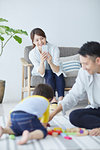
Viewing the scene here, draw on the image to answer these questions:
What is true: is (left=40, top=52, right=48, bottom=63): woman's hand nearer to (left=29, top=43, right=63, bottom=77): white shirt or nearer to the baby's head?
(left=29, top=43, right=63, bottom=77): white shirt

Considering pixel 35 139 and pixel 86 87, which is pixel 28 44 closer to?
pixel 86 87

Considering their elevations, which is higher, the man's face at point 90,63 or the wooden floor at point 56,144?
the man's face at point 90,63

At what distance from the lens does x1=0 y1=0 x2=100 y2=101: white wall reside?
4262 millimetres

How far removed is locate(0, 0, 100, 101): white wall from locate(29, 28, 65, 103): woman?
3.08 feet

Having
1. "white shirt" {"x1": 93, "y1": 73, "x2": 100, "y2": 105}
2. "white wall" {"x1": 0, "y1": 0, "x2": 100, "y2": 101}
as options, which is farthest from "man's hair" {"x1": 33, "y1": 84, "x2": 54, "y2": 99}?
"white wall" {"x1": 0, "y1": 0, "x2": 100, "y2": 101}

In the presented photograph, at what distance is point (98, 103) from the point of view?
6.75ft

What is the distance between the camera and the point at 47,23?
4.41 meters

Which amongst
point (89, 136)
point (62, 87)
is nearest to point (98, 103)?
point (89, 136)

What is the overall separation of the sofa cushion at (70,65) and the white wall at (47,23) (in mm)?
736

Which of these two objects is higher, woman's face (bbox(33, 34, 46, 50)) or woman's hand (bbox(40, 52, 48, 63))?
woman's face (bbox(33, 34, 46, 50))

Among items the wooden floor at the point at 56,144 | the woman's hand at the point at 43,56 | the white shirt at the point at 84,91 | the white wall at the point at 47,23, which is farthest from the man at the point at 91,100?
the white wall at the point at 47,23

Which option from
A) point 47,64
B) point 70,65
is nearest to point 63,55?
point 70,65

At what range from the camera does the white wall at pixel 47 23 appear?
4.26m

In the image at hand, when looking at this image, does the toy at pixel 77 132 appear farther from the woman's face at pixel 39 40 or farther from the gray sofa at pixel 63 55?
the woman's face at pixel 39 40
